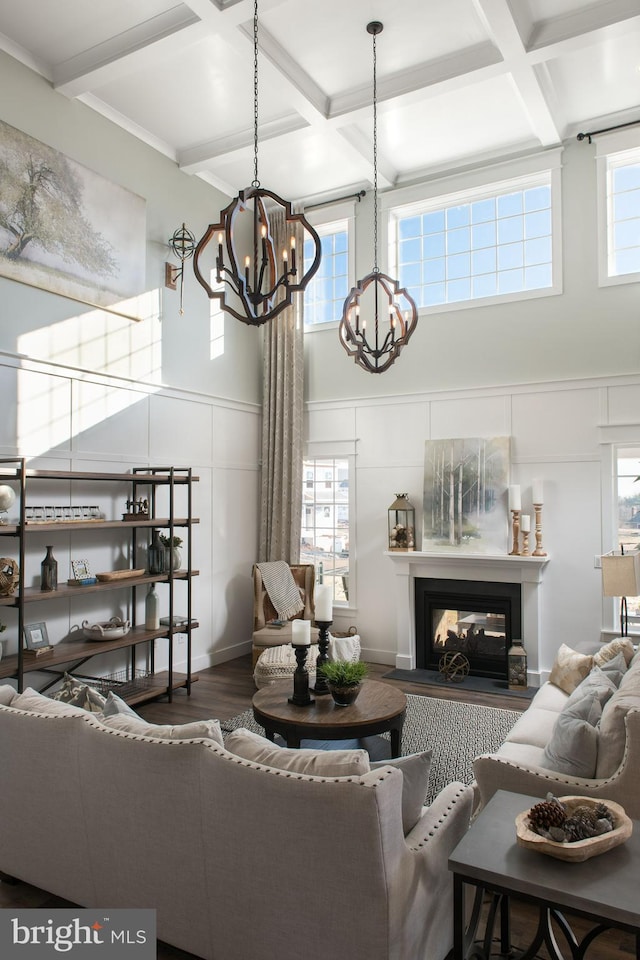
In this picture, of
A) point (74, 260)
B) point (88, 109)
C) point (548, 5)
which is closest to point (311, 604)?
point (74, 260)

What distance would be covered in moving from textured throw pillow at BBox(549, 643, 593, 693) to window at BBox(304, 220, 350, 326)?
4.18 metres

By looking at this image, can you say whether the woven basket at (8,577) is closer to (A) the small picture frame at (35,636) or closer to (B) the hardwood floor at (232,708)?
(A) the small picture frame at (35,636)

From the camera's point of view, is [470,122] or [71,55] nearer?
[71,55]

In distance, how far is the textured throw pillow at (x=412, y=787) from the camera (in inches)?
80.7

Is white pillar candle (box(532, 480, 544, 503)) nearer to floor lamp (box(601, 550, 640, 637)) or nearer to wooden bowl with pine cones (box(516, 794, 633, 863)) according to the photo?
floor lamp (box(601, 550, 640, 637))

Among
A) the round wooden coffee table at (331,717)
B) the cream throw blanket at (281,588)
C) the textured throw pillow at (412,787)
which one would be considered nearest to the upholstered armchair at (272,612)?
the cream throw blanket at (281,588)

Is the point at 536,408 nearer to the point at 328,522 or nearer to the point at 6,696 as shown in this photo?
the point at 328,522

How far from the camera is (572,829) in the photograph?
1.79m

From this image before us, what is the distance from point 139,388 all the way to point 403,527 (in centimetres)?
272

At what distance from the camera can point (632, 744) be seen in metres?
2.32

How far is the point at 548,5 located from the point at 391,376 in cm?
317

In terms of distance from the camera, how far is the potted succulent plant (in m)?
3.61

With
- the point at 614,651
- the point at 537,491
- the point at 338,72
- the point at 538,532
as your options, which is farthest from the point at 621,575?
the point at 338,72

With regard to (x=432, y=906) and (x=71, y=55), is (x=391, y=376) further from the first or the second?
(x=432, y=906)
